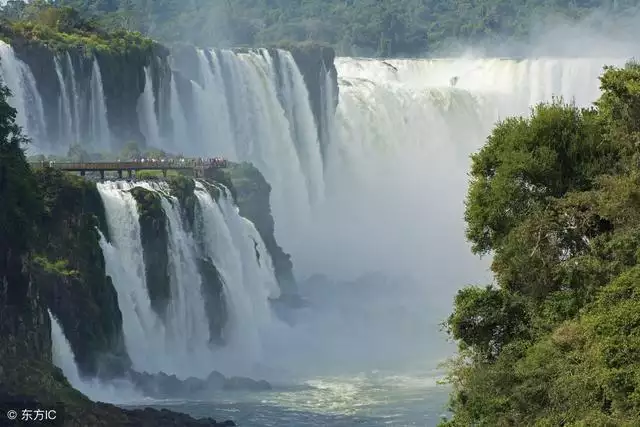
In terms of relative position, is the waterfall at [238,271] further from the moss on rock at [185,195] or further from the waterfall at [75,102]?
the waterfall at [75,102]

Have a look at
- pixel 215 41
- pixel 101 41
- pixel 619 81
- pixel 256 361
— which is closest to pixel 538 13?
pixel 215 41

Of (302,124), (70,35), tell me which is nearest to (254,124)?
(302,124)

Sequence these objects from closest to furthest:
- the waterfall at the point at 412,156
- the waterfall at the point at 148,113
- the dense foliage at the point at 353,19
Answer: the waterfall at the point at 148,113, the waterfall at the point at 412,156, the dense foliage at the point at 353,19

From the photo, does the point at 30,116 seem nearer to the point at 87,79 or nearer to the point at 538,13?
the point at 87,79

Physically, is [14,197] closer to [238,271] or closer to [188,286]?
[188,286]

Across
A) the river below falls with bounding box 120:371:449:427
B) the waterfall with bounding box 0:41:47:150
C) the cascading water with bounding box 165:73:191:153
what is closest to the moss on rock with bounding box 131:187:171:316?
the river below falls with bounding box 120:371:449:427

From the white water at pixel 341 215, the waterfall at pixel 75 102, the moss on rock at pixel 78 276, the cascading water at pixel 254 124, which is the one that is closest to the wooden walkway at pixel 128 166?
the moss on rock at pixel 78 276
